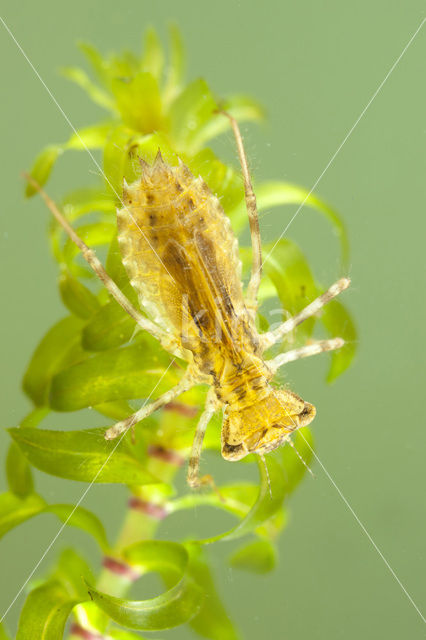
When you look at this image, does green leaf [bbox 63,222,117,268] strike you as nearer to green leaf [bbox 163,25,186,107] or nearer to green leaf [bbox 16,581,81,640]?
green leaf [bbox 163,25,186,107]

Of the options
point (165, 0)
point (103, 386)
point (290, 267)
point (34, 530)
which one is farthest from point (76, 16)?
point (34, 530)

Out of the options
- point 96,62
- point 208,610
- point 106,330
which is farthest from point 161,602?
point 96,62

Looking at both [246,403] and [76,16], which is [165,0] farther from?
[246,403]

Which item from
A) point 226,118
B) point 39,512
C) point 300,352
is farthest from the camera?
point 300,352

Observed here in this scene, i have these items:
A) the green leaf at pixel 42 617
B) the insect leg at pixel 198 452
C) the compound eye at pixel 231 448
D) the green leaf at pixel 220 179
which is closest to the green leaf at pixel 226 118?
the green leaf at pixel 220 179

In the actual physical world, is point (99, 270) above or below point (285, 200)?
below

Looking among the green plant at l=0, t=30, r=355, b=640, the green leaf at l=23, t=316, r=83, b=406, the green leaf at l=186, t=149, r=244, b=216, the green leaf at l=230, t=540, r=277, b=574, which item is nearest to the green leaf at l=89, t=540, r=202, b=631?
the green plant at l=0, t=30, r=355, b=640

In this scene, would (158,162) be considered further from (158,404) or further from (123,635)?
(123,635)

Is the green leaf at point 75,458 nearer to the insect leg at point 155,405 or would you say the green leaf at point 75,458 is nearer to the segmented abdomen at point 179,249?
the insect leg at point 155,405
